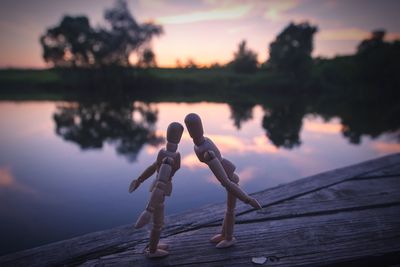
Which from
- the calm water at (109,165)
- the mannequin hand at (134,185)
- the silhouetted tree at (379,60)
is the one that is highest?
the silhouetted tree at (379,60)

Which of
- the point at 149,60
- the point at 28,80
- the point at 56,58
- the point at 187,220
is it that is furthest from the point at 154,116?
the point at 28,80

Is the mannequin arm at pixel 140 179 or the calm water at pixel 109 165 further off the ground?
the mannequin arm at pixel 140 179

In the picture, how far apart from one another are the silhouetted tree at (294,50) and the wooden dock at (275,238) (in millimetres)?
64563

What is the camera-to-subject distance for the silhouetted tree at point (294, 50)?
206 ft

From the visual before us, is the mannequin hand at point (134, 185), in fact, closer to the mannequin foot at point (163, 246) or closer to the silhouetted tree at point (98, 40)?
the mannequin foot at point (163, 246)

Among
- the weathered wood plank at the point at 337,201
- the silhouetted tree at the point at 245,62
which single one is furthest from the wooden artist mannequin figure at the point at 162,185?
the silhouetted tree at the point at 245,62

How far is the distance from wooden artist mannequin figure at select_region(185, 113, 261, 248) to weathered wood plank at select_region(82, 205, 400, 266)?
120mm

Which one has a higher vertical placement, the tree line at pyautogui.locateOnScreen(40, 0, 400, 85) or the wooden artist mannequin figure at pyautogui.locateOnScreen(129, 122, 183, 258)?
the tree line at pyautogui.locateOnScreen(40, 0, 400, 85)

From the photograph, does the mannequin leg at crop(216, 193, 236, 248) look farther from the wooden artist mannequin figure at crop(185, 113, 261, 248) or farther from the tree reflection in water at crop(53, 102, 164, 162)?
the tree reflection in water at crop(53, 102, 164, 162)

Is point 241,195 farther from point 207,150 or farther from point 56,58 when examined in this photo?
point 56,58

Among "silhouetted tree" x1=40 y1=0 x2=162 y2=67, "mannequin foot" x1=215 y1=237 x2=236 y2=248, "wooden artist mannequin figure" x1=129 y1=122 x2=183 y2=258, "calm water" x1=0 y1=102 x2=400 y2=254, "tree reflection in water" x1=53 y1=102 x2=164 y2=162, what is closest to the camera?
"wooden artist mannequin figure" x1=129 y1=122 x2=183 y2=258

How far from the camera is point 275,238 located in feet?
8.36

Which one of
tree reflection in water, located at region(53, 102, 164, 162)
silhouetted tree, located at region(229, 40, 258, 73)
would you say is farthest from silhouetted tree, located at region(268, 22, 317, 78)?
tree reflection in water, located at region(53, 102, 164, 162)

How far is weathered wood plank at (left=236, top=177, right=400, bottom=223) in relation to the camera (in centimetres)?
309
